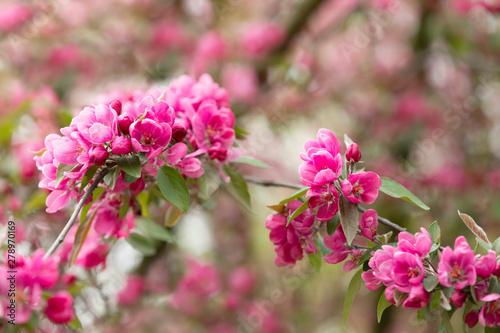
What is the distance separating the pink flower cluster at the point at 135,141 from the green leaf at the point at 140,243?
205 mm

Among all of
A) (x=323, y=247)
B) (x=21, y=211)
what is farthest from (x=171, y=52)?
(x=323, y=247)

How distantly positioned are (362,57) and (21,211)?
2.53 m

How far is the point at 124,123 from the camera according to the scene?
0.84 meters

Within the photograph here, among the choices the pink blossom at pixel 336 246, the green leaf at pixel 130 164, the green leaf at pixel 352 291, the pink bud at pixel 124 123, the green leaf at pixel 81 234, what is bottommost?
the green leaf at pixel 352 291

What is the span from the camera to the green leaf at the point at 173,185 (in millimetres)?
868

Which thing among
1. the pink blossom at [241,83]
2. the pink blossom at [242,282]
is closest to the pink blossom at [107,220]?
the pink blossom at [242,282]

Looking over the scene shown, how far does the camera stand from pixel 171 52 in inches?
114

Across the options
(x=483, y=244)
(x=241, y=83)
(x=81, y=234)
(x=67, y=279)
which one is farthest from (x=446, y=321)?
(x=241, y=83)

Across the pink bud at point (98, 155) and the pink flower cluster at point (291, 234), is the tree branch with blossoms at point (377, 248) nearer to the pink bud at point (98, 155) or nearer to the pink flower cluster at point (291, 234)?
the pink flower cluster at point (291, 234)

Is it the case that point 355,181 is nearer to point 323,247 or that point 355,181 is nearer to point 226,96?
point 323,247

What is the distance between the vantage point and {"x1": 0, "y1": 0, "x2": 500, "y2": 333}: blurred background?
246 cm

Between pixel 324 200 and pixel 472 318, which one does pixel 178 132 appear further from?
pixel 472 318

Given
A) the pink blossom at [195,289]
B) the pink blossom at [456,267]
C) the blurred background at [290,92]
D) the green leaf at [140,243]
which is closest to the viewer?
the pink blossom at [456,267]

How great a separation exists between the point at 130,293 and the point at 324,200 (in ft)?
4.61
